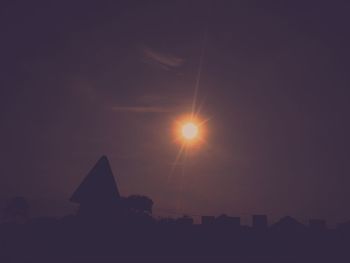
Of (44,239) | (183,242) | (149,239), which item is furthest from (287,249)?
(44,239)

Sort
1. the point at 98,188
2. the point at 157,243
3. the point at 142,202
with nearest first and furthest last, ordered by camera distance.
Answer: the point at 157,243, the point at 98,188, the point at 142,202

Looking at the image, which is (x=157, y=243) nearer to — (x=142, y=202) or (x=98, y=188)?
(x=98, y=188)

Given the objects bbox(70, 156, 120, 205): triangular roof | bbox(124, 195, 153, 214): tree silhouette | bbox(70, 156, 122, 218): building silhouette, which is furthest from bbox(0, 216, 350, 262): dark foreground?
bbox(124, 195, 153, 214): tree silhouette

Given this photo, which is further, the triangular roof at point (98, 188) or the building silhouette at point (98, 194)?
the triangular roof at point (98, 188)

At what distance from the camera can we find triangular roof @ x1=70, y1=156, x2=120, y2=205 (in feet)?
119

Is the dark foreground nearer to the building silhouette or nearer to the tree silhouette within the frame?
the building silhouette

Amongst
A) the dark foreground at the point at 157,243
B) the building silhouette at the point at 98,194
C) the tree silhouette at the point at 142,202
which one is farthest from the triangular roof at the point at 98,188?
the tree silhouette at the point at 142,202

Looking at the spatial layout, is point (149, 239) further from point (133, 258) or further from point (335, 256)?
point (335, 256)

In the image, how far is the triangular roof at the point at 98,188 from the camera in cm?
3628

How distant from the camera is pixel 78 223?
3291 cm

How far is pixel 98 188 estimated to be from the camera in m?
36.5

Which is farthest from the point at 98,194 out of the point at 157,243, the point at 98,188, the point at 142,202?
the point at 142,202

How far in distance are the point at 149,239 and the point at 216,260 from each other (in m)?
4.09

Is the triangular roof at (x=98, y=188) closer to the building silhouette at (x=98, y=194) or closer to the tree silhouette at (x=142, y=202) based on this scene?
the building silhouette at (x=98, y=194)
